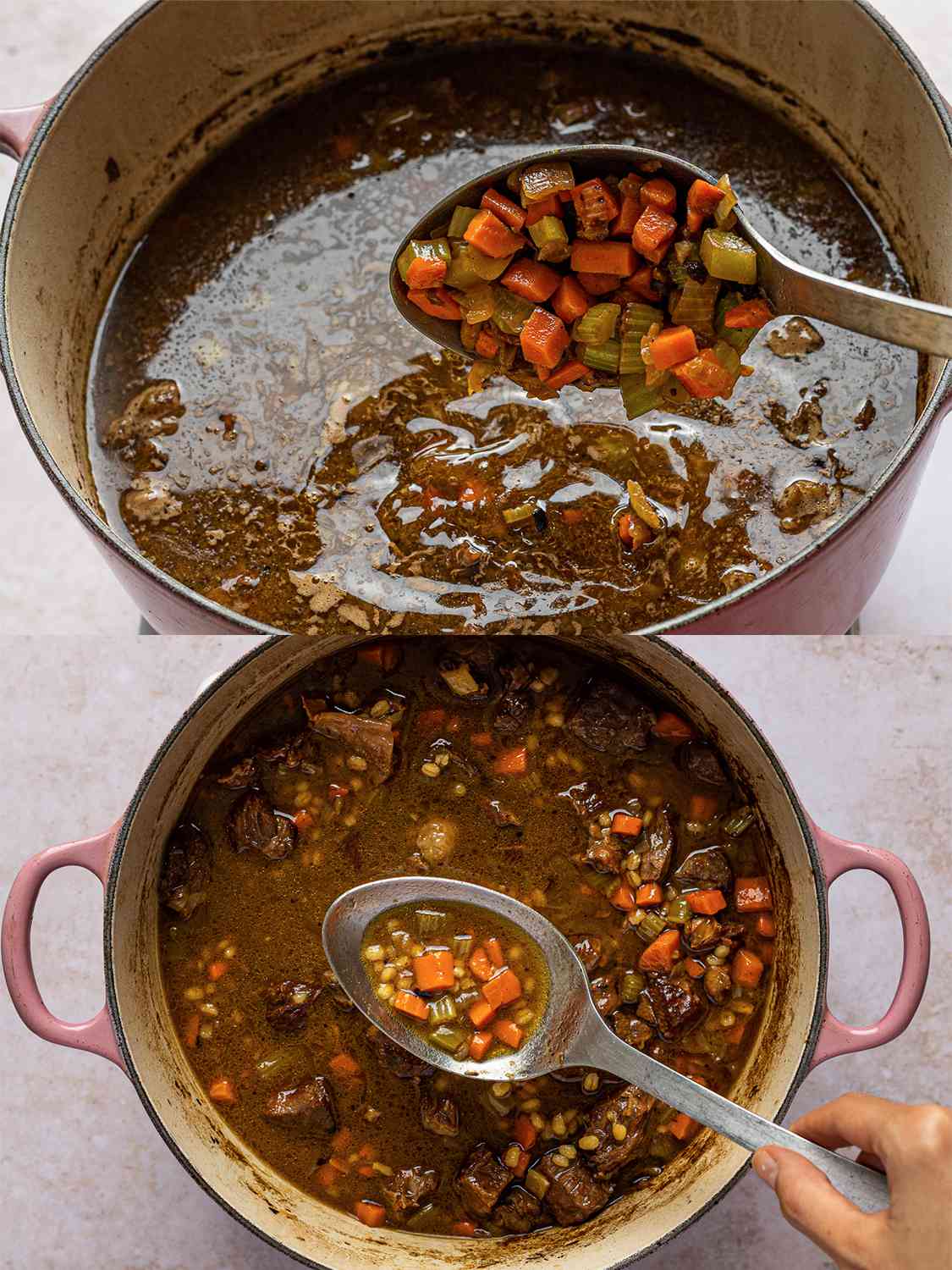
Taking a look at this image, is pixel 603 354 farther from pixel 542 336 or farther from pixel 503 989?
pixel 503 989

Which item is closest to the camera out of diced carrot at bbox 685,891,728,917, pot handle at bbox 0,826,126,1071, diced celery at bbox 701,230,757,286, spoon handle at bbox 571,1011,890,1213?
spoon handle at bbox 571,1011,890,1213

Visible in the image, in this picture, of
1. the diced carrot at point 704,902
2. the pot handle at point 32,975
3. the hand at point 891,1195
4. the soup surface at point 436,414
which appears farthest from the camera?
the diced carrot at point 704,902

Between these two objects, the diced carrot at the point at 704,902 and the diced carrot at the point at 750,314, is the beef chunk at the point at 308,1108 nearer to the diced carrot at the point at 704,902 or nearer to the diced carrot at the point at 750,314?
the diced carrot at the point at 704,902

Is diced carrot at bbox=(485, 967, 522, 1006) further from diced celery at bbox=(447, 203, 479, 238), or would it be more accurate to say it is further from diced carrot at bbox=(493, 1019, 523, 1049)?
diced celery at bbox=(447, 203, 479, 238)

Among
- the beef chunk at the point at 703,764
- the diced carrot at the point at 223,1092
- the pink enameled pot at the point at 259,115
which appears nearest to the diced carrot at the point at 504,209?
the pink enameled pot at the point at 259,115

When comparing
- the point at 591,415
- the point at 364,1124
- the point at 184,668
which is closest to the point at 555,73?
the point at 591,415

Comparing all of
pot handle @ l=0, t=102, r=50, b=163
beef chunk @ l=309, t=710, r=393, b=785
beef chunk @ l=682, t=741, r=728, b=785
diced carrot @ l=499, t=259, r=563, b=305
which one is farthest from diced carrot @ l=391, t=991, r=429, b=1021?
pot handle @ l=0, t=102, r=50, b=163
